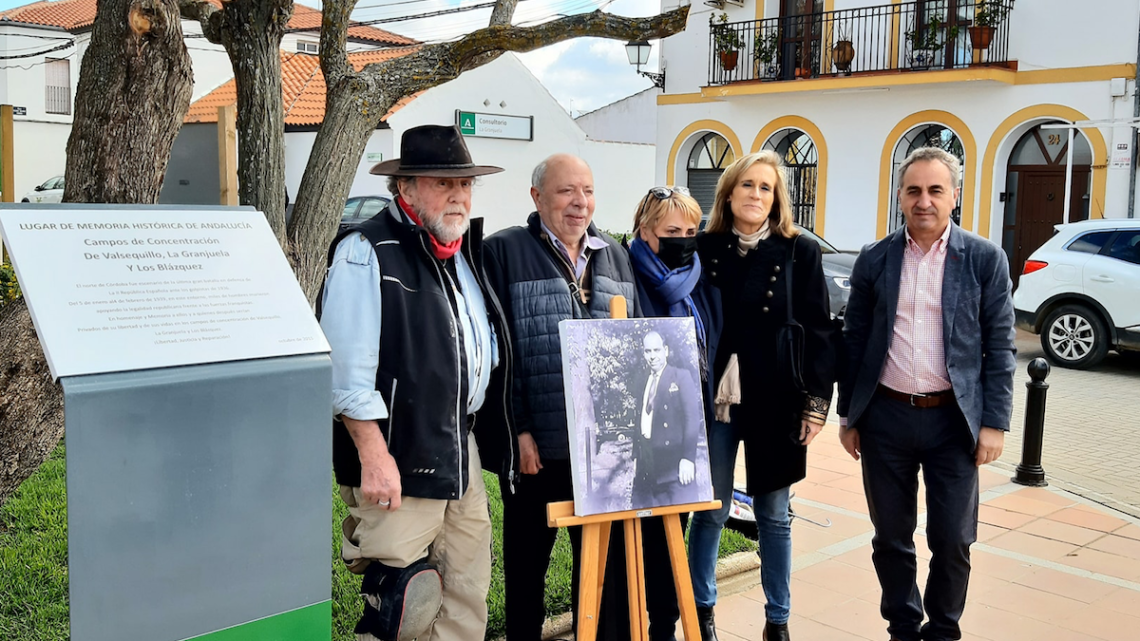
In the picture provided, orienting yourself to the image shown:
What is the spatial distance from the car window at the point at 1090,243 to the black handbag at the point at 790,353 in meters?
9.30

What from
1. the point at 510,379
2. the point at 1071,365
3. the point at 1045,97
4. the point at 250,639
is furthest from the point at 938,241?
the point at 1045,97

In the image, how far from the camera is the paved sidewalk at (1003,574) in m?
4.50

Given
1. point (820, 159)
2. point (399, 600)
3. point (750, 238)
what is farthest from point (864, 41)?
point (399, 600)

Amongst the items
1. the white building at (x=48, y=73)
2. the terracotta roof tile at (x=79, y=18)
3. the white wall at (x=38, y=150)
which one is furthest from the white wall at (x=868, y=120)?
the white wall at (x=38, y=150)

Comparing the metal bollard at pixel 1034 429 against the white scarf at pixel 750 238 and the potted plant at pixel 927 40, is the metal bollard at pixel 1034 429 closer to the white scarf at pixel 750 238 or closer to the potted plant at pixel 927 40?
the white scarf at pixel 750 238

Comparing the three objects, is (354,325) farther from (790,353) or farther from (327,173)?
(327,173)

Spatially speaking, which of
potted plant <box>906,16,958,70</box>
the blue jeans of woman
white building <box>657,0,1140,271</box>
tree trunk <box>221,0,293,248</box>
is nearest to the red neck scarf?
the blue jeans of woman

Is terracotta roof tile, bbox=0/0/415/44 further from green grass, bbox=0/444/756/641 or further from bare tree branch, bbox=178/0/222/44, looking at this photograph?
green grass, bbox=0/444/756/641

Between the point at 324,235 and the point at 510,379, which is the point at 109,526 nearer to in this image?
the point at 510,379

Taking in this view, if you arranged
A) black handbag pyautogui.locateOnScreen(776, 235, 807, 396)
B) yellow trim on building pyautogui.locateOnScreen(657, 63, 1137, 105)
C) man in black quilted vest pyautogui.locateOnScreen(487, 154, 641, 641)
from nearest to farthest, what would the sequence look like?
1. man in black quilted vest pyautogui.locateOnScreen(487, 154, 641, 641)
2. black handbag pyautogui.locateOnScreen(776, 235, 807, 396)
3. yellow trim on building pyautogui.locateOnScreen(657, 63, 1137, 105)

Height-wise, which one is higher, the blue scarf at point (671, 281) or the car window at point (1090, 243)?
the car window at point (1090, 243)

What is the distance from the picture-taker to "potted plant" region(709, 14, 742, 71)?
70.5ft

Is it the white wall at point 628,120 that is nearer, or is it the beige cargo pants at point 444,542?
the beige cargo pants at point 444,542

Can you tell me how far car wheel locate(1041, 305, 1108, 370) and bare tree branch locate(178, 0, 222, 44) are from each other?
991 cm
